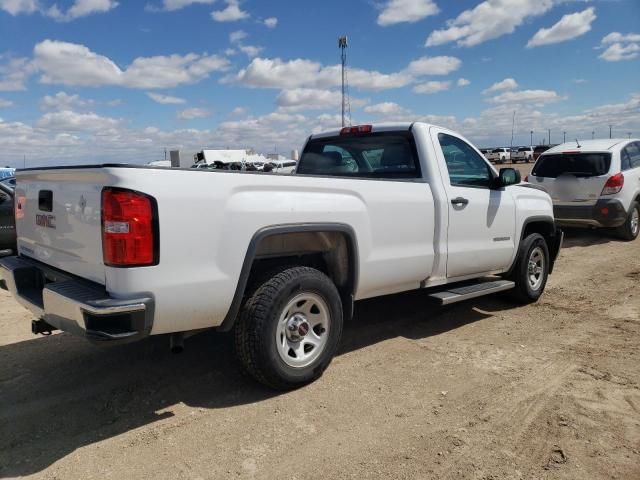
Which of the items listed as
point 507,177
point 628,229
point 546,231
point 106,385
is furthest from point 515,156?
point 106,385

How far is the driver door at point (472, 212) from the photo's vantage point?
A: 4.75 m

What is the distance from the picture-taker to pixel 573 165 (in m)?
10.0

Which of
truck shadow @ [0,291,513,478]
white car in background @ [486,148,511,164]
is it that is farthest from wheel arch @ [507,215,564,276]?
white car in background @ [486,148,511,164]

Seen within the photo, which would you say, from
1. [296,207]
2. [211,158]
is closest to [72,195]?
[296,207]

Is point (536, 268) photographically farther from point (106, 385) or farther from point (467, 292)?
point (106, 385)

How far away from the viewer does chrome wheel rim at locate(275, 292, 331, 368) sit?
11.8 feet

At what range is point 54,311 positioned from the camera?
3.07 meters

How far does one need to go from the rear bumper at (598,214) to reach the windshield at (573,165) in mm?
610

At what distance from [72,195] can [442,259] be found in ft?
9.87

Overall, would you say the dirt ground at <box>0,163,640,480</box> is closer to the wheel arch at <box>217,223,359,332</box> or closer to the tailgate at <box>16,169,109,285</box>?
the wheel arch at <box>217,223,359,332</box>

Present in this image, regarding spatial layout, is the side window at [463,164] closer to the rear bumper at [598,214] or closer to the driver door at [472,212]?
the driver door at [472,212]

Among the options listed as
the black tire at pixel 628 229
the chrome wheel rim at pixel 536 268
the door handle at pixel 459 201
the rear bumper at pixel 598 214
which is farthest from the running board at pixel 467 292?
the black tire at pixel 628 229

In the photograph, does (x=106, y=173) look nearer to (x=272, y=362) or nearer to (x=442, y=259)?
(x=272, y=362)

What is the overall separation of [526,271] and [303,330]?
3.19 m
